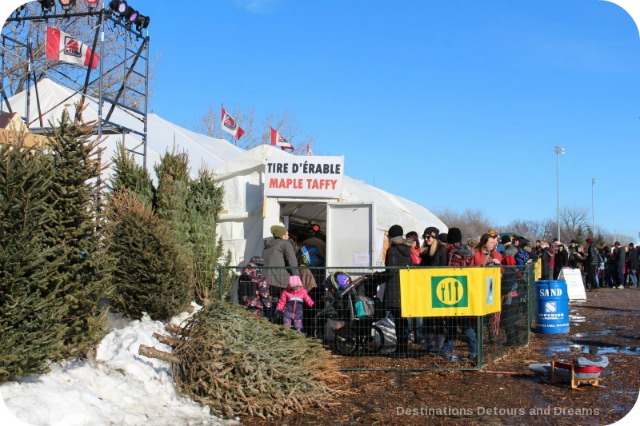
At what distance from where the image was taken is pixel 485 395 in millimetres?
7297

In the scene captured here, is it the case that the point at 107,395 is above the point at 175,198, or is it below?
below

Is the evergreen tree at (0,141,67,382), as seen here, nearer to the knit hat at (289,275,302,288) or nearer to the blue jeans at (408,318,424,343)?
the knit hat at (289,275,302,288)

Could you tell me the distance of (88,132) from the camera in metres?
7.18

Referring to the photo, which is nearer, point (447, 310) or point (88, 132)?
point (88, 132)

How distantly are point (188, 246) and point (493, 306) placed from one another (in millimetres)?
5533

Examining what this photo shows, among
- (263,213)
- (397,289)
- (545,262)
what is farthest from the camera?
(545,262)

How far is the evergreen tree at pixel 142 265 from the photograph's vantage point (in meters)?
9.16

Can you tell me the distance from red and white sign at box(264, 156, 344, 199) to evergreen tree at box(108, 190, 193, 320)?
4737 millimetres

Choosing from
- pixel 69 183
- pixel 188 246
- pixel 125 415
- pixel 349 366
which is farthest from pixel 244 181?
pixel 125 415

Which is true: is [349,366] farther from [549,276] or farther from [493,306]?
[549,276]

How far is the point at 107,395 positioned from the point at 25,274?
4.81ft

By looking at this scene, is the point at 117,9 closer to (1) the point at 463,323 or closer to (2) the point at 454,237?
(2) the point at 454,237

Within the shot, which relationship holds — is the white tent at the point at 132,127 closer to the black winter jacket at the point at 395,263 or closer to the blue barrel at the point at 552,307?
the black winter jacket at the point at 395,263

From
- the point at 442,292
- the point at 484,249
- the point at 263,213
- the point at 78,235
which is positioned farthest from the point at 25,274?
the point at 263,213
